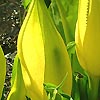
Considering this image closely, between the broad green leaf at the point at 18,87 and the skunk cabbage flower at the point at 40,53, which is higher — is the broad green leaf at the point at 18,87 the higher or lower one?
the lower one

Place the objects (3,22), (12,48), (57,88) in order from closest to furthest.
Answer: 1. (57,88)
2. (12,48)
3. (3,22)

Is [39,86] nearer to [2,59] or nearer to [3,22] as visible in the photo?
[2,59]

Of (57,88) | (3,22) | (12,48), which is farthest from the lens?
(3,22)

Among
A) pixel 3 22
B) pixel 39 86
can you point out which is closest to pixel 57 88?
pixel 39 86
